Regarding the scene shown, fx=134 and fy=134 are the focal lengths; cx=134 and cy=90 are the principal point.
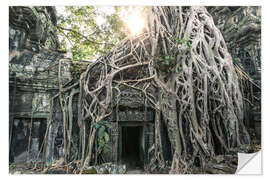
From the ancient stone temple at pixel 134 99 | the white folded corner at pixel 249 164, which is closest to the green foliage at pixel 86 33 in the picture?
the ancient stone temple at pixel 134 99

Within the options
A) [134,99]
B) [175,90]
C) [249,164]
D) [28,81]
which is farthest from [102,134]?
[249,164]

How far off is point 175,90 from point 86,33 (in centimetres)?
280

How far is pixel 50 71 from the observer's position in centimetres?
241

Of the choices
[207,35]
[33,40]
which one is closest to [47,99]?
[33,40]

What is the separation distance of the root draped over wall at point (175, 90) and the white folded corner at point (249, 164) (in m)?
0.20

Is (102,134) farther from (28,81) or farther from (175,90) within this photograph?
(28,81)

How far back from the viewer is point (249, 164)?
195 cm

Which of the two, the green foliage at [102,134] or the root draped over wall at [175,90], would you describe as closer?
the green foliage at [102,134]

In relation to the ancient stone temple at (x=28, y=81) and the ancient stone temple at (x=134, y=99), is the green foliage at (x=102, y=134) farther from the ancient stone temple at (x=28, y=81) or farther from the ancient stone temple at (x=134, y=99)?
the ancient stone temple at (x=28, y=81)

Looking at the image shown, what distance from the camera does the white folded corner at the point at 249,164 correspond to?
6.26ft

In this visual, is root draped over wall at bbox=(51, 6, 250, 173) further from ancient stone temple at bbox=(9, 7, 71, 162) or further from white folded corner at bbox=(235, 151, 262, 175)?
ancient stone temple at bbox=(9, 7, 71, 162)
